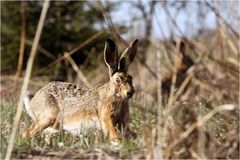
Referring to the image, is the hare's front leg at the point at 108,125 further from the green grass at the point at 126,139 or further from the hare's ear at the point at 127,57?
the hare's ear at the point at 127,57

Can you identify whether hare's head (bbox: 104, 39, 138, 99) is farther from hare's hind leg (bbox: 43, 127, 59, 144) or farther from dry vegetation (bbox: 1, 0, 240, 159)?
dry vegetation (bbox: 1, 0, 240, 159)

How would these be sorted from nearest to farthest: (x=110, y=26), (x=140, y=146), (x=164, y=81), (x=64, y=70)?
(x=110, y=26), (x=140, y=146), (x=164, y=81), (x=64, y=70)

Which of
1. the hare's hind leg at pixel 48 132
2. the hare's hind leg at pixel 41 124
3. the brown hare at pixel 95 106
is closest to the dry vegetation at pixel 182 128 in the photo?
the hare's hind leg at pixel 48 132

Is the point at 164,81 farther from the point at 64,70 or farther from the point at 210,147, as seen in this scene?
the point at 210,147

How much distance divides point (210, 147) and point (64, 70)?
37.4 ft

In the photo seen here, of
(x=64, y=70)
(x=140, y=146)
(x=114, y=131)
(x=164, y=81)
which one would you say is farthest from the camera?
(x=64, y=70)

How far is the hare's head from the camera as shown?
5875 millimetres

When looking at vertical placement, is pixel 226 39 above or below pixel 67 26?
below

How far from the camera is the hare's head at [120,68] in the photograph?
5.88 metres

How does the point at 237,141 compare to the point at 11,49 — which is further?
the point at 11,49

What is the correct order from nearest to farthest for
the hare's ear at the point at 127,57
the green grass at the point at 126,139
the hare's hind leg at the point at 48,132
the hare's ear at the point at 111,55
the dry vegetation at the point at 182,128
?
the dry vegetation at the point at 182,128
the green grass at the point at 126,139
the hare's hind leg at the point at 48,132
the hare's ear at the point at 111,55
the hare's ear at the point at 127,57

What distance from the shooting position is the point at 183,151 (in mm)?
4145

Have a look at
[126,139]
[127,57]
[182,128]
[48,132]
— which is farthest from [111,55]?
[182,128]

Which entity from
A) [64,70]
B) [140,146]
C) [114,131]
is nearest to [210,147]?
[140,146]
